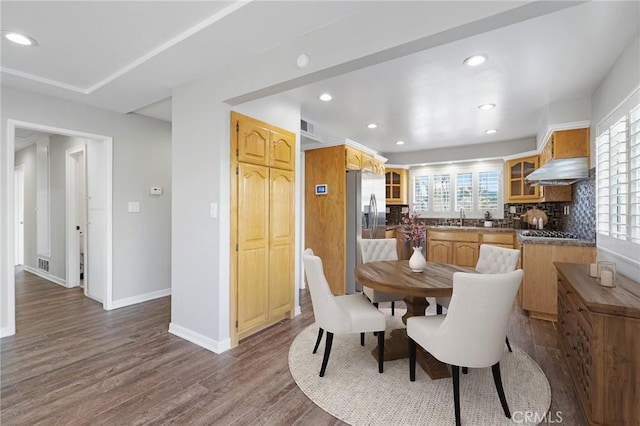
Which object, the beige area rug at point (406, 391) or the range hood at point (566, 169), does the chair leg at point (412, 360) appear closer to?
the beige area rug at point (406, 391)

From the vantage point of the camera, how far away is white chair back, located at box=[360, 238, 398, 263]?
3.51 metres

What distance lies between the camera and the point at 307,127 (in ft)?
14.0

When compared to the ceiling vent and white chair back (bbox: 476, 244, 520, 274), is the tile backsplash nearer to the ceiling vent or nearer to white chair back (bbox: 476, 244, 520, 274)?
white chair back (bbox: 476, 244, 520, 274)

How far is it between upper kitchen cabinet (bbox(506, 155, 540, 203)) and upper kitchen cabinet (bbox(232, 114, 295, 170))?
4110 millimetres

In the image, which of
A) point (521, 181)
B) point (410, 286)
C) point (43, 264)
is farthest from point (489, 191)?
point (43, 264)

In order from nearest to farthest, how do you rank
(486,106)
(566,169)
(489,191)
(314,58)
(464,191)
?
1. (314,58)
2. (566,169)
3. (486,106)
4. (489,191)
5. (464,191)

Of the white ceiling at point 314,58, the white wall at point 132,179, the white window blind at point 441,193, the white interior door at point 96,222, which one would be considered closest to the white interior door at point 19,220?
the white interior door at point 96,222

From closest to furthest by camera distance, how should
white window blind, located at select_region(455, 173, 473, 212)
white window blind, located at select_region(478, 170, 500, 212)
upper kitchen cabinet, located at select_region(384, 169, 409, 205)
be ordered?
white window blind, located at select_region(478, 170, 500, 212) → white window blind, located at select_region(455, 173, 473, 212) → upper kitchen cabinet, located at select_region(384, 169, 409, 205)

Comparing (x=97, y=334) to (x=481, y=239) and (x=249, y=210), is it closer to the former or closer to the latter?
(x=249, y=210)

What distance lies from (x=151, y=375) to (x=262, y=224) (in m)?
1.55

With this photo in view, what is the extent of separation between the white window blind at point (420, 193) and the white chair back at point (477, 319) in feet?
16.8

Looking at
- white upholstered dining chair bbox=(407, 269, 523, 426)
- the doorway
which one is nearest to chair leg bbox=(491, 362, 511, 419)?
white upholstered dining chair bbox=(407, 269, 523, 426)

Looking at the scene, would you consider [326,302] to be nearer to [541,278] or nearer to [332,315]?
[332,315]

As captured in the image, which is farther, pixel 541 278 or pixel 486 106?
pixel 486 106
